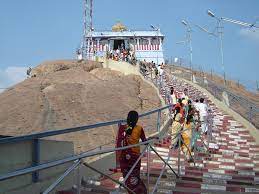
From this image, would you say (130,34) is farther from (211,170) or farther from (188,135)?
(211,170)

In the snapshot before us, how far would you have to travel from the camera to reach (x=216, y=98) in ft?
78.4

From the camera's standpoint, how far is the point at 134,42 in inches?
2029

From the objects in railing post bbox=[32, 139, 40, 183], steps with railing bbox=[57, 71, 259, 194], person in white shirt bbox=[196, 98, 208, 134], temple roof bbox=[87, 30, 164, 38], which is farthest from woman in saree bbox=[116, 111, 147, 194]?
temple roof bbox=[87, 30, 164, 38]

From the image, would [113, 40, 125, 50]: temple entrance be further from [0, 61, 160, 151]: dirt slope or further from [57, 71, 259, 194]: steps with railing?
[57, 71, 259, 194]: steps with railing

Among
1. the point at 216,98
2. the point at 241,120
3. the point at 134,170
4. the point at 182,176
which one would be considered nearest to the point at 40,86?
the point at 216,98

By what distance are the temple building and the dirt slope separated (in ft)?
67.5

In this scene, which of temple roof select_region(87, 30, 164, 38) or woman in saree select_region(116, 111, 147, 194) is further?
temple roof select_region(87, 30, 164, 38)

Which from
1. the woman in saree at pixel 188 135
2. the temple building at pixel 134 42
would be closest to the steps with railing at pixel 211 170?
the woman in saree at pixel 188 135

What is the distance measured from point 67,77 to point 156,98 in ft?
30.5

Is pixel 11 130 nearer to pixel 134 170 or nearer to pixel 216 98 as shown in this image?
pixel 216 98

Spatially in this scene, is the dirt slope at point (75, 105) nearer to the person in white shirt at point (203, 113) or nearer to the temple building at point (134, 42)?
the person in white shirt at point (203, 113)

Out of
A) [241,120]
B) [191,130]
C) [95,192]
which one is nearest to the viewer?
[95,192]

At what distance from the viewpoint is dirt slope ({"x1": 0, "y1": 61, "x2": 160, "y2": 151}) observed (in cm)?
1875

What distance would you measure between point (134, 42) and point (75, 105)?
2975 cm
